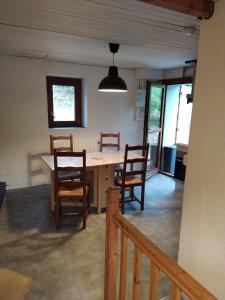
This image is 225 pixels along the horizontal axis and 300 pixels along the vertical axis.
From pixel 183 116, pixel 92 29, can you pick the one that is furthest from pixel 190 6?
pixel 183 116

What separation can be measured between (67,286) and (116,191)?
4.13ft

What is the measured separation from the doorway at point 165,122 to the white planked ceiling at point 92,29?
5.13 ft

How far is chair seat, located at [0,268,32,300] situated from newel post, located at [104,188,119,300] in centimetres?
49

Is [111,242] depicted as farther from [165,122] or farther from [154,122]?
[165,122]

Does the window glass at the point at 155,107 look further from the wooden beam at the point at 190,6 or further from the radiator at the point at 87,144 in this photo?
the wooden beam at the point at 190,6

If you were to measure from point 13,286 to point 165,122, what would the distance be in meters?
4.66

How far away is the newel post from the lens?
1362mm

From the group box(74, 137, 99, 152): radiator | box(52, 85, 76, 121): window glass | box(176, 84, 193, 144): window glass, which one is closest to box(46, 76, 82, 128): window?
box(52, 85, 76, 121): window glass

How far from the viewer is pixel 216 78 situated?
4.85ft

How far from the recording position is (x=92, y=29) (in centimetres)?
232

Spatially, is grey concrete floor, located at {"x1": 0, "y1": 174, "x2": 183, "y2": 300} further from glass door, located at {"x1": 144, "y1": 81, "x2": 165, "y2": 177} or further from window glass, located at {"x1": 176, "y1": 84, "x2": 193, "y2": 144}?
window glass, located at {"x1": 176, "y1": 84, "x2": 193, "y2": 144}

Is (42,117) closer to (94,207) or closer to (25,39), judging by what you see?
(25,39)

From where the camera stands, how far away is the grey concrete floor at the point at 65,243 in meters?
2.06

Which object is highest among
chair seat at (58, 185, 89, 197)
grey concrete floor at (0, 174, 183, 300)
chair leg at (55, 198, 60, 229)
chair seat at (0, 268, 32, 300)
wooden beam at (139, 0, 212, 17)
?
wooden beam at (139, 0, 212, 17)
